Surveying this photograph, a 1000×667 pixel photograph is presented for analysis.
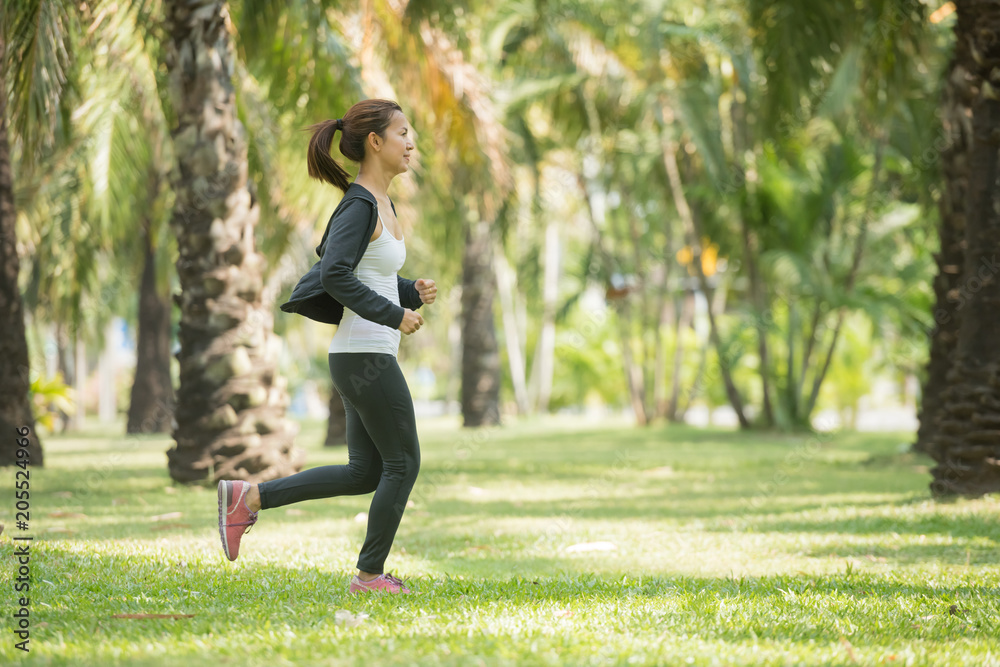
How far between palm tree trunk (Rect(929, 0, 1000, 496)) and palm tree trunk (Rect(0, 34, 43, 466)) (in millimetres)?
8594

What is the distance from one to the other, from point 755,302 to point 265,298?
1134cm

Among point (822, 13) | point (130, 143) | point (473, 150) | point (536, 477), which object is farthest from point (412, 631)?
point (130, 143)

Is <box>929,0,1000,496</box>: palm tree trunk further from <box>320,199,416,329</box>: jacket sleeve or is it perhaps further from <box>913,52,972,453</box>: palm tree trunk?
<box>320,199,416,329</box>: jacket sleeve

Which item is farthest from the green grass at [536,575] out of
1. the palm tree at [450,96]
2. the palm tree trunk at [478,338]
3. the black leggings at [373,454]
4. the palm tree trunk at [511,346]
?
the palm tree trunk at [511,346]

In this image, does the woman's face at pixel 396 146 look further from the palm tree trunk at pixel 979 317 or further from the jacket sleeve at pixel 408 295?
the palm tree trunk at pixel 979 317

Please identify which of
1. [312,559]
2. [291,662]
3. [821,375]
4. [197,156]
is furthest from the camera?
[821,375]

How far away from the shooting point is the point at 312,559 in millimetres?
5090

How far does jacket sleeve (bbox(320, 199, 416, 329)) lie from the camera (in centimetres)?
363

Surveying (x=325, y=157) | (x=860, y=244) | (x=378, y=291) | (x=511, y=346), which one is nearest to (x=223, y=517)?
(x=378, y=291)

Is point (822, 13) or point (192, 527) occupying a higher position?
point (822, 13)

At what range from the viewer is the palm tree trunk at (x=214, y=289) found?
832 centimetres

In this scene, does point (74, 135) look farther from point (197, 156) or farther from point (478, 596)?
point (478, 596)

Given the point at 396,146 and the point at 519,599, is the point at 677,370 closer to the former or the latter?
the point at 519,599

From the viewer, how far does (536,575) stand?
4953 millimetres
